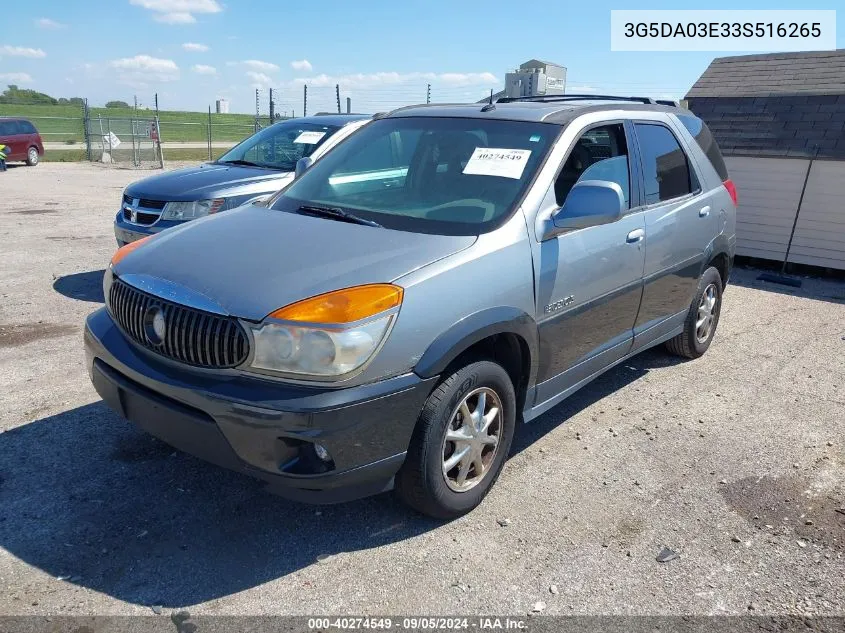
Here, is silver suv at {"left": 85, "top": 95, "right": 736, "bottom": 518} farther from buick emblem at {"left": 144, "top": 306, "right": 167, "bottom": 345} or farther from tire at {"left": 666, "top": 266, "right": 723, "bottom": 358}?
tire at {"left": 666, "top": 266, "right": 723, "bottom": 358}

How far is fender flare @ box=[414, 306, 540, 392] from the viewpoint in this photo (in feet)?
→ 9.21

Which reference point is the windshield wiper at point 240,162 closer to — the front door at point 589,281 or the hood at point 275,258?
the hood at point 275,258

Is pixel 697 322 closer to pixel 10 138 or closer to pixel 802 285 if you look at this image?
pixel 802 285

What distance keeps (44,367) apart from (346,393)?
3281 millimetres

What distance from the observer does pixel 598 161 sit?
394 cm

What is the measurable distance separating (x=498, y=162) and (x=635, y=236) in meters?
1.05

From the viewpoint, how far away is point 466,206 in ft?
11.3

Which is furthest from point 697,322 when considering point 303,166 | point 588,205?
point 303,166

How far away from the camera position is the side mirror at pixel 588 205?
11.0 ft

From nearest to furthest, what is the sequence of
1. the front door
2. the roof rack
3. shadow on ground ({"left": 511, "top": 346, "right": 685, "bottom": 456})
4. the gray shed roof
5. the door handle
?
the front door → the door handle → shadow on ground ({"left": 511, "top": 346, "right": 685, "bottom": 456}) → the roof rack → the gray shed roof

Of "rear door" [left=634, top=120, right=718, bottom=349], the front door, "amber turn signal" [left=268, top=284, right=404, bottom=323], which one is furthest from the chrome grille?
"rear door" [left=634, top=120, right=718, bottom=349]

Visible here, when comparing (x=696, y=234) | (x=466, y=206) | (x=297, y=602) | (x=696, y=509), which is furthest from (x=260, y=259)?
(x=696, y=234)

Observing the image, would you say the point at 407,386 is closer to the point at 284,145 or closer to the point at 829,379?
the point at 829,379

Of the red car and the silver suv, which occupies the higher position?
the red car
